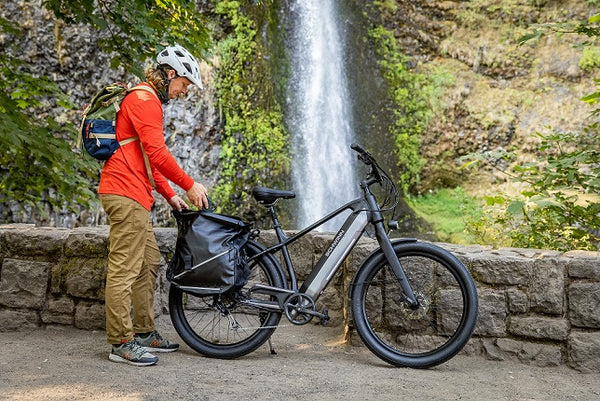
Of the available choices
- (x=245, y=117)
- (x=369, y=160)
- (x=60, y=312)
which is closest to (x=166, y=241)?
(x=60, y=312)

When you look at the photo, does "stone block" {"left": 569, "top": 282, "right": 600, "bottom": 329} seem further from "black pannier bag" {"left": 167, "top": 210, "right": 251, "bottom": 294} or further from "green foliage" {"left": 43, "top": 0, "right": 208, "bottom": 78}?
"green foliage" {"left": 43, "top": 0, "right": 208, "bottom": 78}

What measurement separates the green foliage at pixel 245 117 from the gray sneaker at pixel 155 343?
687 cm

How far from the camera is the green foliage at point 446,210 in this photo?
11.6 meters

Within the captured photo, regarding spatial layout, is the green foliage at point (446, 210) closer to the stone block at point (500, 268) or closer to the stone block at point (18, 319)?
the stone block at point (500, 268)

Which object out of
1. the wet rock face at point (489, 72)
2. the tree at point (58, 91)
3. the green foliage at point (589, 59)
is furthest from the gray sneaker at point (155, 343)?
the green foliage at point (589, 59)

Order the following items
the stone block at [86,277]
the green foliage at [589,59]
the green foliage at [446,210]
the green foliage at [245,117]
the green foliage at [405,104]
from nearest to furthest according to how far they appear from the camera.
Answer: the stone block at [86,277] → the green foliage at [245,117] → the green foliage at [446,210] → the green foliage at [589,59] → the green foliage at [405,104]

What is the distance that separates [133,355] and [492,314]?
2229mm

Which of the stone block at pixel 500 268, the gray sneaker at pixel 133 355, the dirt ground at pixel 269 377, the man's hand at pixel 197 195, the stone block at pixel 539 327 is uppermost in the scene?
the man's hand at pixel 197 195

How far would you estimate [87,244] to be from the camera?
4.55 metres

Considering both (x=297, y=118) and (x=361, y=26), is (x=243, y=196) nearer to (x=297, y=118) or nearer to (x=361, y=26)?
(x=297, y=118)

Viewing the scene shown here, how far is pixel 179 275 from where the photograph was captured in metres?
3.86

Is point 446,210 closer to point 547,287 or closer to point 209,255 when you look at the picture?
point 547,287

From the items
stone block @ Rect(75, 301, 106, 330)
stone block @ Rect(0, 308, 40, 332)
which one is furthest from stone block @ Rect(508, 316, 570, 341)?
stone block @ Rect(0, 308, 40, 332)

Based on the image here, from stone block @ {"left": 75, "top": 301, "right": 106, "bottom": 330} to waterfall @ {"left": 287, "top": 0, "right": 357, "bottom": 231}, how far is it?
6543 mm
